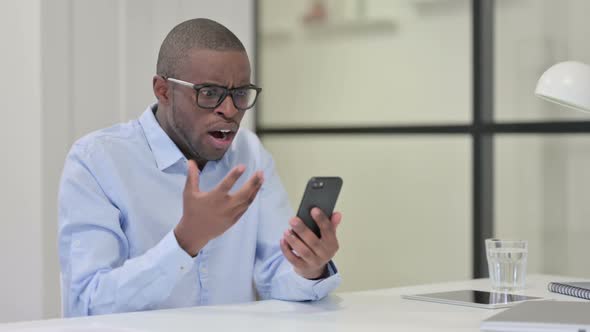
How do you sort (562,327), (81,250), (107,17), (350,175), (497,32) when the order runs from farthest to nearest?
(350,175), (107,17), (497,32), (81,250), (562,327)

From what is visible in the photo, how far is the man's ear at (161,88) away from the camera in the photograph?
85.7 inches

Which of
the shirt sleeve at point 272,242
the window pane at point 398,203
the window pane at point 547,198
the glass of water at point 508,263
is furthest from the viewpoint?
the window pane at point 398,203

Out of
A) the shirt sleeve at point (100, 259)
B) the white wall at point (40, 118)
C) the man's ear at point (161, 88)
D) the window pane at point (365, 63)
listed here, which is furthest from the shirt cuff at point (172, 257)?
the window pane at point (365, 63)

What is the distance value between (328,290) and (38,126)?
5.58 ft

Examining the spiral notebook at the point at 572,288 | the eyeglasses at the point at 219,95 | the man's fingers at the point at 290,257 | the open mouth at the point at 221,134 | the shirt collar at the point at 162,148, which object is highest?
the eyeglasses at the point at 219,95

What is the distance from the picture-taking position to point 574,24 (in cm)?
303

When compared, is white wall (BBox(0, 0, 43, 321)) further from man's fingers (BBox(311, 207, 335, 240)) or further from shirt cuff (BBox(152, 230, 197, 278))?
man's fingers (BBox(311, 207, 335, 240))

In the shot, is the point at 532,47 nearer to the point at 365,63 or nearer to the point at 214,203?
the point at 365,63

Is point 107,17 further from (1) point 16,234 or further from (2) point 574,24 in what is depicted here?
(2) point 574,24

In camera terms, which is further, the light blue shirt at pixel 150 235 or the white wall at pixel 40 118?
the white wall at pixel 40 118

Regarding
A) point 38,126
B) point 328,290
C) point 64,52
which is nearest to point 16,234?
point 38,126

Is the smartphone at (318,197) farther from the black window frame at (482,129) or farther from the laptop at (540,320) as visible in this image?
the black window frame at (482,129)

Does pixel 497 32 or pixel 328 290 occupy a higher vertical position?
pixel 497 32

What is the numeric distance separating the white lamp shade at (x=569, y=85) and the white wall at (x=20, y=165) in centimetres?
193
